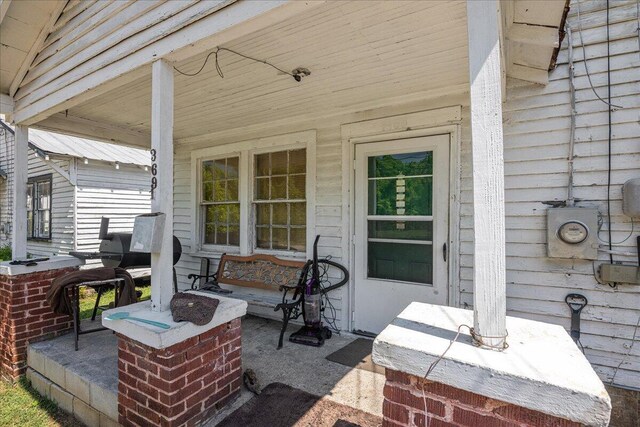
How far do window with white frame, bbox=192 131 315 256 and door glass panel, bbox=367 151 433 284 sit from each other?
826mm

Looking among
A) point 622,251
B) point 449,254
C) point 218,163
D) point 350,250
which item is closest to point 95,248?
point 218,163

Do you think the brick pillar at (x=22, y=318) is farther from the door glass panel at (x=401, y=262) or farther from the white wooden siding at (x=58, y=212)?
the white wooden siding at (x=58, y=212)

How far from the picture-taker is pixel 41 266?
333cm

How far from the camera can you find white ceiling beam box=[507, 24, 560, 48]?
6.58 ft

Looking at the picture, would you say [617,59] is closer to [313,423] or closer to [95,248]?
[313,423]

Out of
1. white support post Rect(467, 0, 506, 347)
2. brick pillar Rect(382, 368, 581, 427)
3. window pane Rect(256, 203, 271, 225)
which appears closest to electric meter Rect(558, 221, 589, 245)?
white support post Rect(467, 0, 506, 347)

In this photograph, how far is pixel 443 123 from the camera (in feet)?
10.4

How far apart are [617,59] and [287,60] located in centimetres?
247

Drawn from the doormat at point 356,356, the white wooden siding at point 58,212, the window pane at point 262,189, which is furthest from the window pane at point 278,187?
the white wooden siding at point 58,212

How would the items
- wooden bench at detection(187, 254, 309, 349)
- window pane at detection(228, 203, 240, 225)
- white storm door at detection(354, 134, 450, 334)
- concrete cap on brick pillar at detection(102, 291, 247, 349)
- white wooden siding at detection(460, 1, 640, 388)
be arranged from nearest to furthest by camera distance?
concrete cap on brick pillar at detection(102, 291, 247, 349) → white wooden siding at detection(460, 1, 640, 388) → white storm door at detection(354, 134, 450, 334) → wooden bench at detection(187, 254, 309, 349) → window pane at detection(228, 203, 240, 225)

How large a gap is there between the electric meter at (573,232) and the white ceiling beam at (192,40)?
93.5 inches

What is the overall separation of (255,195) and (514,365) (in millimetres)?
3835

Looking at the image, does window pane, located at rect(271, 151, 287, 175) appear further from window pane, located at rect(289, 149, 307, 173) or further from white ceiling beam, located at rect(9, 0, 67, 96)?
white ceiling beam, located at rect(9, 0, 67, 96)

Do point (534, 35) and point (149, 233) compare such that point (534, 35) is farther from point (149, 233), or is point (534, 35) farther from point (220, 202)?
point (220, 202)
